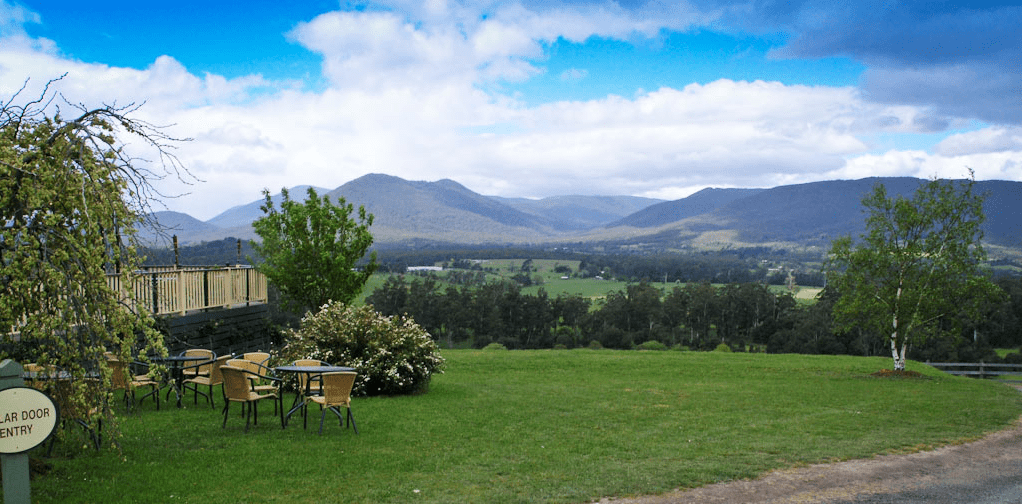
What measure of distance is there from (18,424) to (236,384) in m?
4.49

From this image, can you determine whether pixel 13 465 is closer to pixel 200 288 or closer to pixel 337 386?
pixel 337 386

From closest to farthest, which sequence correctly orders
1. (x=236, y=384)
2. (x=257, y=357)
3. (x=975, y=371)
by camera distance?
1. (x=236, y=384)
2. (x=257, y=357)
3. (x=975, y=371)

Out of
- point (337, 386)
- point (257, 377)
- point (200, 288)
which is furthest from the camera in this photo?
point (200, 288)

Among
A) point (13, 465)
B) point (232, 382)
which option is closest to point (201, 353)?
point (232, 382)

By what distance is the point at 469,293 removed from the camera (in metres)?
79.9

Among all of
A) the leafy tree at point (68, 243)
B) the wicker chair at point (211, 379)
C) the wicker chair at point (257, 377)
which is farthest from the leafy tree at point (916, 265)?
the leafy tree at point (68, 243)

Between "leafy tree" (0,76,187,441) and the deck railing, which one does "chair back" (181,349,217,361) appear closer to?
the deck railing

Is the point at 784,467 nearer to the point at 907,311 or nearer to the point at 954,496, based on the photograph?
the point at 954,496

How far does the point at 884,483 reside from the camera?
8.40m

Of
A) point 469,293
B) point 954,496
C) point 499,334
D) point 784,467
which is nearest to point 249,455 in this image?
point 784,467

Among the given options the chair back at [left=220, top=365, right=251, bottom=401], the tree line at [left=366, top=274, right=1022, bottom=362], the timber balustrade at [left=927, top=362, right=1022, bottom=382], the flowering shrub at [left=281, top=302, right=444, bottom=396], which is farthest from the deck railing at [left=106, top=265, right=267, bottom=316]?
the tree line at [left=366, top=274, right=1022, bottom=362]

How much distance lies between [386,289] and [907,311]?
58.4 m

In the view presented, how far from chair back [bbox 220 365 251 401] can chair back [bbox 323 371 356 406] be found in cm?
114

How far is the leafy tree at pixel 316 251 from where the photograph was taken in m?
21.8
